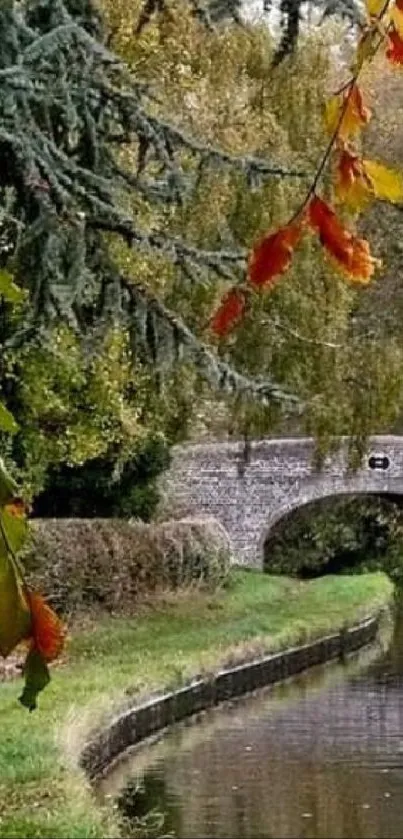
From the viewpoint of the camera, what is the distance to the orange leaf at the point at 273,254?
2689 millimetres

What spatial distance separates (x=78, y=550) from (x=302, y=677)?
101 inches

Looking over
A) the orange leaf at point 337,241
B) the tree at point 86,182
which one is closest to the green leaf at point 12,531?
the orange leaf at point 337,241

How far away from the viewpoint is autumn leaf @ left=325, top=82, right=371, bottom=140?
115 inches

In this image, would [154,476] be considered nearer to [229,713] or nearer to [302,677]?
[302,677]

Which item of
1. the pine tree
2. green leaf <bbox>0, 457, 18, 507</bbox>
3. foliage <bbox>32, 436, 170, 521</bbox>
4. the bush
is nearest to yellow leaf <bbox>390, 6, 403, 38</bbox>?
green leaf <bbox>0, 457, 18, 507</bbox>

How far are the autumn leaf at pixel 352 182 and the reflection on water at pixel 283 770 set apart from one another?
6866mm

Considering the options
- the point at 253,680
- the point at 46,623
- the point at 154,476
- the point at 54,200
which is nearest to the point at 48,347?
the point at 54,200

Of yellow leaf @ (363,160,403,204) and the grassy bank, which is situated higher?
yellow leaf @ (363,160,403,204)

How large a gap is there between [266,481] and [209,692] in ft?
44.2

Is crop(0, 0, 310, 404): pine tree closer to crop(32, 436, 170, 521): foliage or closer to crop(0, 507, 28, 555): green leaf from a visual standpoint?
crop(0, 507, 28, 555): green leaf

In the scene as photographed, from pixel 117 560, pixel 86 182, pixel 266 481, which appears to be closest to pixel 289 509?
pixel 266 481

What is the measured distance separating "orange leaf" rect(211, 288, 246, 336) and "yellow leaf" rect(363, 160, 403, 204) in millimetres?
269

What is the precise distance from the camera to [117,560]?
19.1 m

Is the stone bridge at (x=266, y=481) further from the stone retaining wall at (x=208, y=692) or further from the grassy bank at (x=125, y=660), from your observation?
the stone retaining wall at (x=208, y=692)
